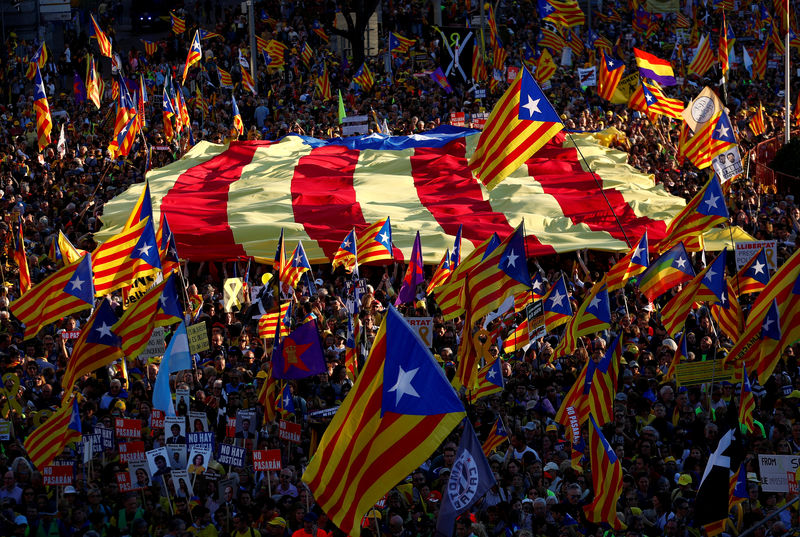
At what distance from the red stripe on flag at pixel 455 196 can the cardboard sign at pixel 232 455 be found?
377 inches

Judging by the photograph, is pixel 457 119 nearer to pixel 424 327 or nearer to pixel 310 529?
pixel 424 327

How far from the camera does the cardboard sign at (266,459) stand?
41.4ft

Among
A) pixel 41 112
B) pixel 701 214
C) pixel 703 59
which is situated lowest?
pixel 41 112

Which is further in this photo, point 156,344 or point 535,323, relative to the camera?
point 535,323

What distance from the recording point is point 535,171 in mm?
25719

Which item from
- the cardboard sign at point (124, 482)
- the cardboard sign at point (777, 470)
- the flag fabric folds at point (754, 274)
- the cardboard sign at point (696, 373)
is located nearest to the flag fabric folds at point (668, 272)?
the flag fabric folds at point (754, 274)

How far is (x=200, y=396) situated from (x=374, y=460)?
21.4 ft

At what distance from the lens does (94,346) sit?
14266 millimetres

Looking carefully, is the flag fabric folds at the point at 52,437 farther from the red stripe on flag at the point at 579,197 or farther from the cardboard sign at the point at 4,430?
the red stripe on flag at the point at 579,197

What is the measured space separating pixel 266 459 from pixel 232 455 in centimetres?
48

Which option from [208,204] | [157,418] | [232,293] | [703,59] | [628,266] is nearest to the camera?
[157,418]

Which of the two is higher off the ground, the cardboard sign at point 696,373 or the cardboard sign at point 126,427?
the cardboard sign at point 696,373

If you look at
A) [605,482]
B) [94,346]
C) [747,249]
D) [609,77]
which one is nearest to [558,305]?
[747,249]

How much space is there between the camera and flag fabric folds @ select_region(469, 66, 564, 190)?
562 inches
